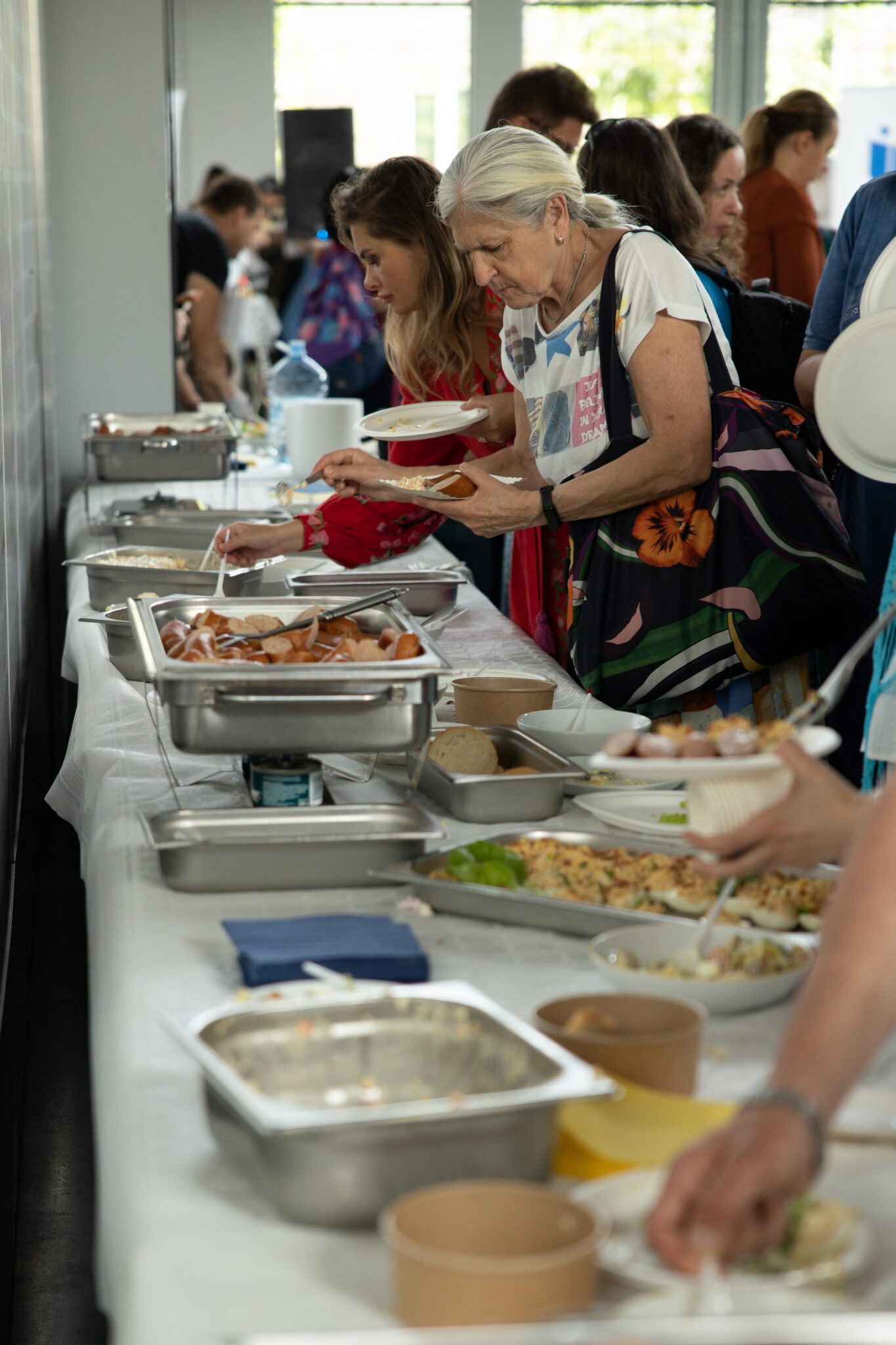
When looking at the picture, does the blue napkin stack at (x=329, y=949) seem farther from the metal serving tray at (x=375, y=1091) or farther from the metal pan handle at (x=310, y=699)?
the metal pan handle at (x=310, y=699)

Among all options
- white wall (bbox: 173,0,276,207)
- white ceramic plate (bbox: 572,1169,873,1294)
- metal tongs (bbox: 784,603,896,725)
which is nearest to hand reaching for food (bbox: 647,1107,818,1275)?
white ceramic plate (bbox: 572,1169,873,1294)

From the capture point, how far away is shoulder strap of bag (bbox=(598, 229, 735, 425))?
1.83m

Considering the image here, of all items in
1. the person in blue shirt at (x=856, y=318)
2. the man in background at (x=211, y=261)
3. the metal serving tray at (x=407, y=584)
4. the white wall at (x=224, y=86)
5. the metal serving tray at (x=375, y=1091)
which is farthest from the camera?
the white wall at (x=224, y=86)

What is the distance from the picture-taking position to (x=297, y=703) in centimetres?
131

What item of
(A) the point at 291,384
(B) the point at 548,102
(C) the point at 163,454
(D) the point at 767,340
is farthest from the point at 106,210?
(D) the point at 767,340

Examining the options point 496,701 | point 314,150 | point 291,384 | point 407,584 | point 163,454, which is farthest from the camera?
point 314,150

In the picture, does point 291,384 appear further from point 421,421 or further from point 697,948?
point 697,948

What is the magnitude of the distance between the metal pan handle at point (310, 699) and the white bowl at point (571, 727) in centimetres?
27

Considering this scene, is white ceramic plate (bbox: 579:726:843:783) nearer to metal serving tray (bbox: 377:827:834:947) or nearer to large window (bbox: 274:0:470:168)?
metal serving tray (bbox: 377:827:834:947)

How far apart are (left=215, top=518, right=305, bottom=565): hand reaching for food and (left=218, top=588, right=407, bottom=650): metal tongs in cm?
68

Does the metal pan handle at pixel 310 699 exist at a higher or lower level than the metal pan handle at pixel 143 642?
lower

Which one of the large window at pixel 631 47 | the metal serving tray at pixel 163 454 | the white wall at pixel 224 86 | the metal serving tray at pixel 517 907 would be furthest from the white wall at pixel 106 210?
the large window at pixel 631 47

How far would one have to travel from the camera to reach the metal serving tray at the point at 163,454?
3.41 m

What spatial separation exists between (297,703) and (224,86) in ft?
26.9
